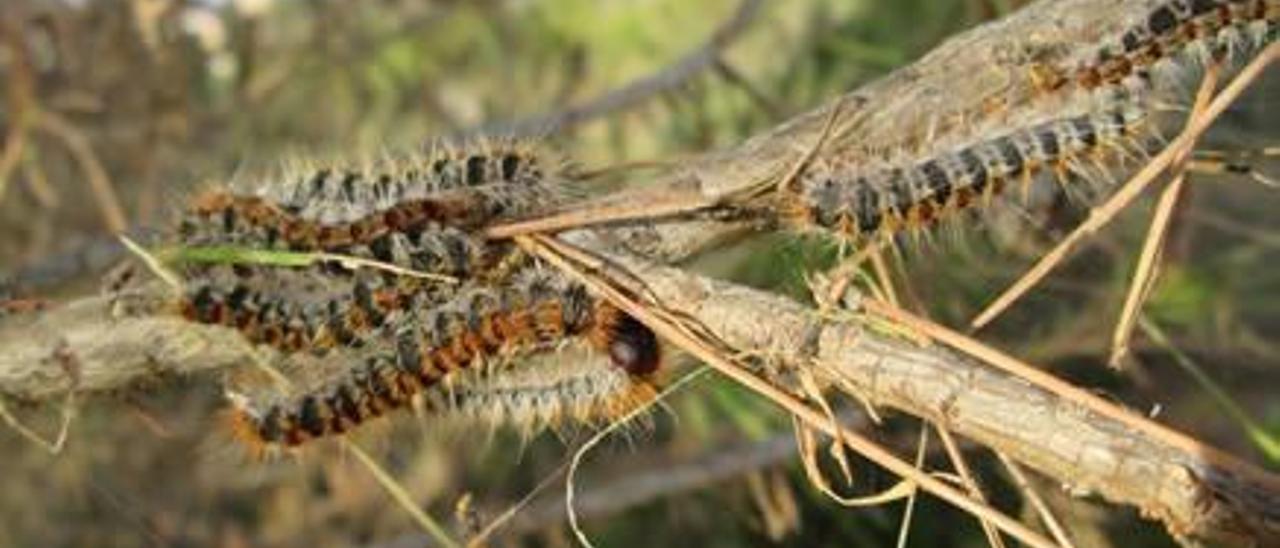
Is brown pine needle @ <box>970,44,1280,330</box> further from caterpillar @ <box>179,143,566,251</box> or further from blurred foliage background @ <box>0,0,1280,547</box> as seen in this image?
blurred foliage background @ <box>0,0,1280,547</box>

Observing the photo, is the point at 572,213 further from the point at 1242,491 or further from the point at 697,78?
the point at 697,78

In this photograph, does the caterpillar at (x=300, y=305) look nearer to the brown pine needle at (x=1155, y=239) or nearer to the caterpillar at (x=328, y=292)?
the caterpillar at (x=328, y=292)

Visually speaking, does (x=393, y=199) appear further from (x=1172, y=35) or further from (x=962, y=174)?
(x=1172, y=35)

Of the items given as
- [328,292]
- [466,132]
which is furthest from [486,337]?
[466,132]

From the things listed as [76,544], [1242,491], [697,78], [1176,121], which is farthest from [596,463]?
[1242,491]

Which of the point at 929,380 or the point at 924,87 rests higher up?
the point at 924,87

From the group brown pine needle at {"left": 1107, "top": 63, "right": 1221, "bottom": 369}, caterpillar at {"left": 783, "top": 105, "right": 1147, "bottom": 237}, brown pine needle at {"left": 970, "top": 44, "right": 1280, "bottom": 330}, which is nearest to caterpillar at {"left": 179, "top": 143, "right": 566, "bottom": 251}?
caterpillar at {"left": 783, "top": 105, "right": 1147, "bottom": 237}
